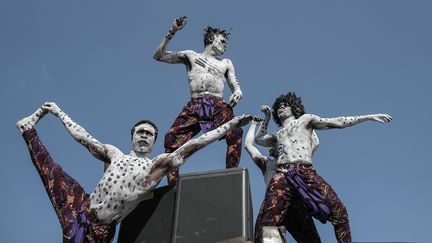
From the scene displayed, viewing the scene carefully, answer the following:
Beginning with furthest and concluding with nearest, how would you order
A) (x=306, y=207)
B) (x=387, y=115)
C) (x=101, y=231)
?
(x=387, y=115) < (x=306, y=207) < (x=101, y=231)

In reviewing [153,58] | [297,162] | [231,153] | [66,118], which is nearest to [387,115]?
[297,162]

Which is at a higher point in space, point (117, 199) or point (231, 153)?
point (231, 153)

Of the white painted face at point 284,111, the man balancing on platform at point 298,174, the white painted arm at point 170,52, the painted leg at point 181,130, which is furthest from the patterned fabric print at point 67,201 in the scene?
the white painted face at point 284,111

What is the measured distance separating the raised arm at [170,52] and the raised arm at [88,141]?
5.29 ft

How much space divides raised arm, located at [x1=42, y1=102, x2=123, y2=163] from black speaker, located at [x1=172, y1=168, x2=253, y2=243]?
2.85 feet

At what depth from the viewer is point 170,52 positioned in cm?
807

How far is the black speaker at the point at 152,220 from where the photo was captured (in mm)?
5895

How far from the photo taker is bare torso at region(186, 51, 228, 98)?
7699 millimetres

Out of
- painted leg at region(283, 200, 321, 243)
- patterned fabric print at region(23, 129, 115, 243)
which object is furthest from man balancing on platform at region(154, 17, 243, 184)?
patterned fabric print at region(23, 129, 115, 243)

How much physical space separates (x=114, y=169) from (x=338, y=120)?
269 cm

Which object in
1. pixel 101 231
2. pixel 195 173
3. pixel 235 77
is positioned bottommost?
pixel 101 231

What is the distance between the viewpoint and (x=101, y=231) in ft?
19.3

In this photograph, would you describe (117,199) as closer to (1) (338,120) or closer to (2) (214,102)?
(2) (214,102)

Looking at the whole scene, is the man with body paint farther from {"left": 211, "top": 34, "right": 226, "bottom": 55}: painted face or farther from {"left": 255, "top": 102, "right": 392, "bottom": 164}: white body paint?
{"left": 211, "top": 34, "right": 226, "bottom": 55}: painted face
